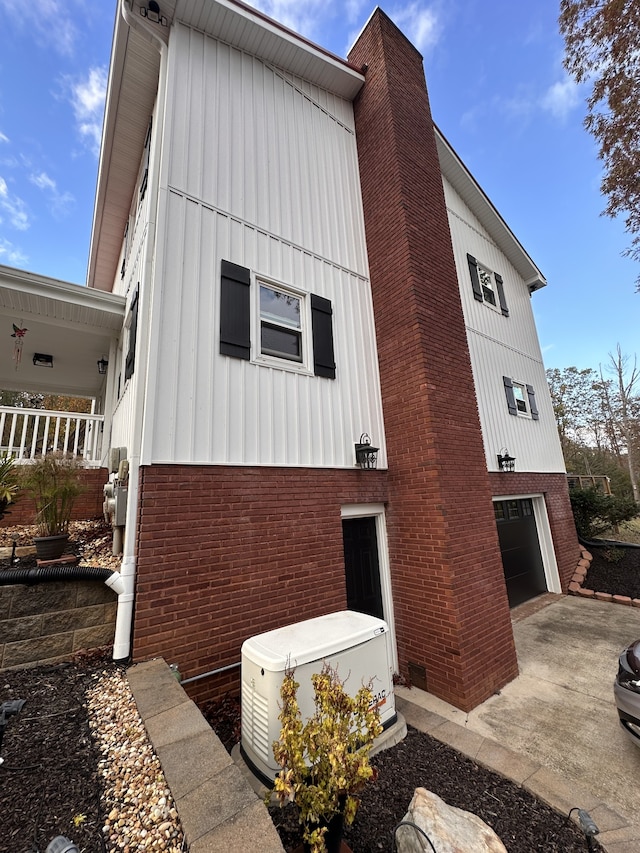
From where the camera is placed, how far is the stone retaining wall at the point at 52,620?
276 centimetres

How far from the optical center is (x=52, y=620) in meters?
2.90

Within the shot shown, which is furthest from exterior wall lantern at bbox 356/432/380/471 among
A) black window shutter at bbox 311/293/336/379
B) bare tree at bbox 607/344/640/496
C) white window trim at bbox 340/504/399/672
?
bare tree at bbox 607/344/640/496

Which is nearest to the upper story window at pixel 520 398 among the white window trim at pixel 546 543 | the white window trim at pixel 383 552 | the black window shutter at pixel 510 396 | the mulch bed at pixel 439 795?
the black window shutter at pixel 510 396

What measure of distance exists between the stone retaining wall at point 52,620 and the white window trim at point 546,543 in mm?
8067

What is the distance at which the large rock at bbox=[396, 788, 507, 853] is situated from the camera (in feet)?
5.80

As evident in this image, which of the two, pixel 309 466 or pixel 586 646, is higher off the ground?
pixel 309 466

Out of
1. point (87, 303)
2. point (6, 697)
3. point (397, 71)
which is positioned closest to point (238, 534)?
point (6, 697)

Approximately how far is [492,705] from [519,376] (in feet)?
24.2

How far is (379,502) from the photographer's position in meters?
4.98

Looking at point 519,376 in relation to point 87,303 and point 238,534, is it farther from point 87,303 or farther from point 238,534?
point 87,303

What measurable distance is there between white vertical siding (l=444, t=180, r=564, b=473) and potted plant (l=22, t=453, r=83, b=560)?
6.84m

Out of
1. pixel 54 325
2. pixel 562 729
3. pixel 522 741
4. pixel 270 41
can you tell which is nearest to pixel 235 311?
pixel 54 325

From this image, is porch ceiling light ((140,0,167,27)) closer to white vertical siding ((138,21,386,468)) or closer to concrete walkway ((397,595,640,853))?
white vertical siding ((138,21,386,468))

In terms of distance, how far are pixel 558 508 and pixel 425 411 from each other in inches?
248
